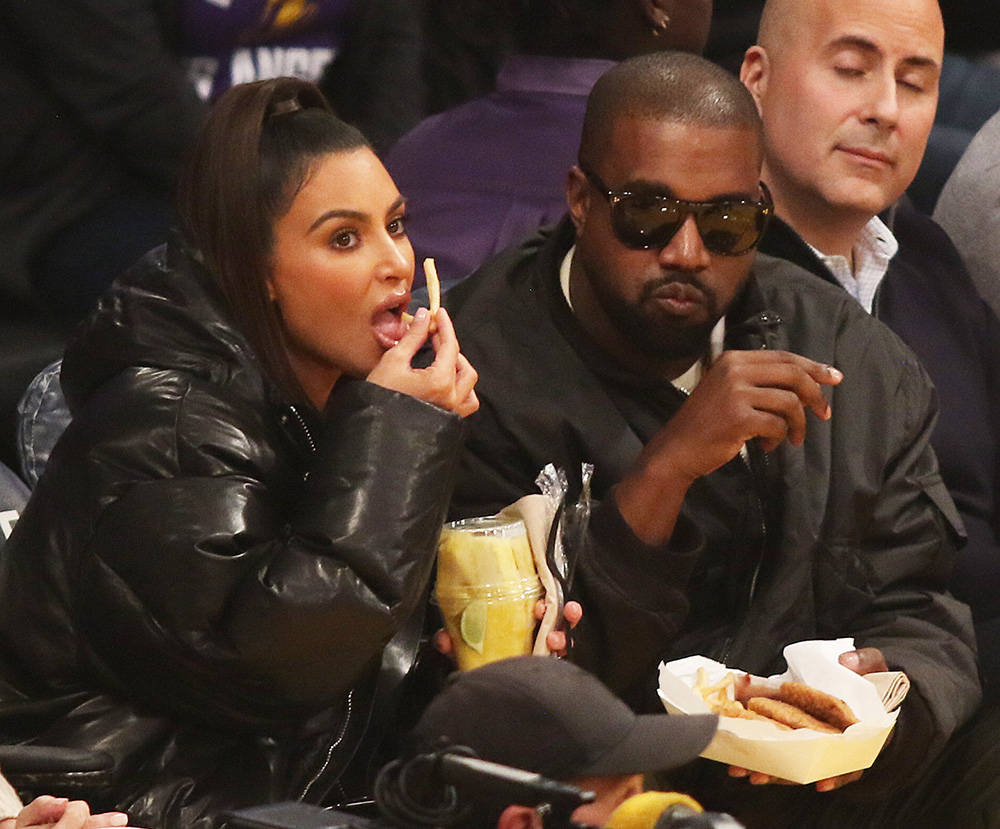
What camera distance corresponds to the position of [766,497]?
8.44 feet

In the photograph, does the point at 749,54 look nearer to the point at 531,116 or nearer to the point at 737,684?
the point at 531,116

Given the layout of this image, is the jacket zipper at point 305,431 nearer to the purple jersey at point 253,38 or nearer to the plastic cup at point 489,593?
the plastic cup at point 489,593

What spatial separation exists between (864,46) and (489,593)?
1.53 meters

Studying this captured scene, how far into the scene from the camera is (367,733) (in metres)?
2.33

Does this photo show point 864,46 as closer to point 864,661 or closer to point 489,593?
point 864,661

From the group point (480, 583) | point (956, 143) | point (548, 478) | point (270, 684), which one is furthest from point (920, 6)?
point (270, 684)

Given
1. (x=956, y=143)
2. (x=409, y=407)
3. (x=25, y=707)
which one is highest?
(x=409, y=407)

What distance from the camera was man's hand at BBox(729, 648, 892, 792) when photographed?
7.47ft

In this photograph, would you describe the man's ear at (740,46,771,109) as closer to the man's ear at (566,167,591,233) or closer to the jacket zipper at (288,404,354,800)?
the man's ear at (566,167,591,233)

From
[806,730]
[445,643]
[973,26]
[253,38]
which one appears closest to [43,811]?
[445,643]

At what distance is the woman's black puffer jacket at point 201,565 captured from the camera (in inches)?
80.6

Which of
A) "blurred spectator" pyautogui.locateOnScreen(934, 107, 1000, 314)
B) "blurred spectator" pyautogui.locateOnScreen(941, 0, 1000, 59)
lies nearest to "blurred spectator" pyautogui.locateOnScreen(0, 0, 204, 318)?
"blurred spectator" pyautogui.locateOnScreen(934, 107, 1000, 314)

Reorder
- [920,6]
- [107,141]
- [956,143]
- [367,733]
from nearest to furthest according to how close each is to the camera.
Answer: [367,733] → [920,6] → [107,141] → [956,143]

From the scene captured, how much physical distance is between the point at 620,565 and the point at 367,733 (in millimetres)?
404
